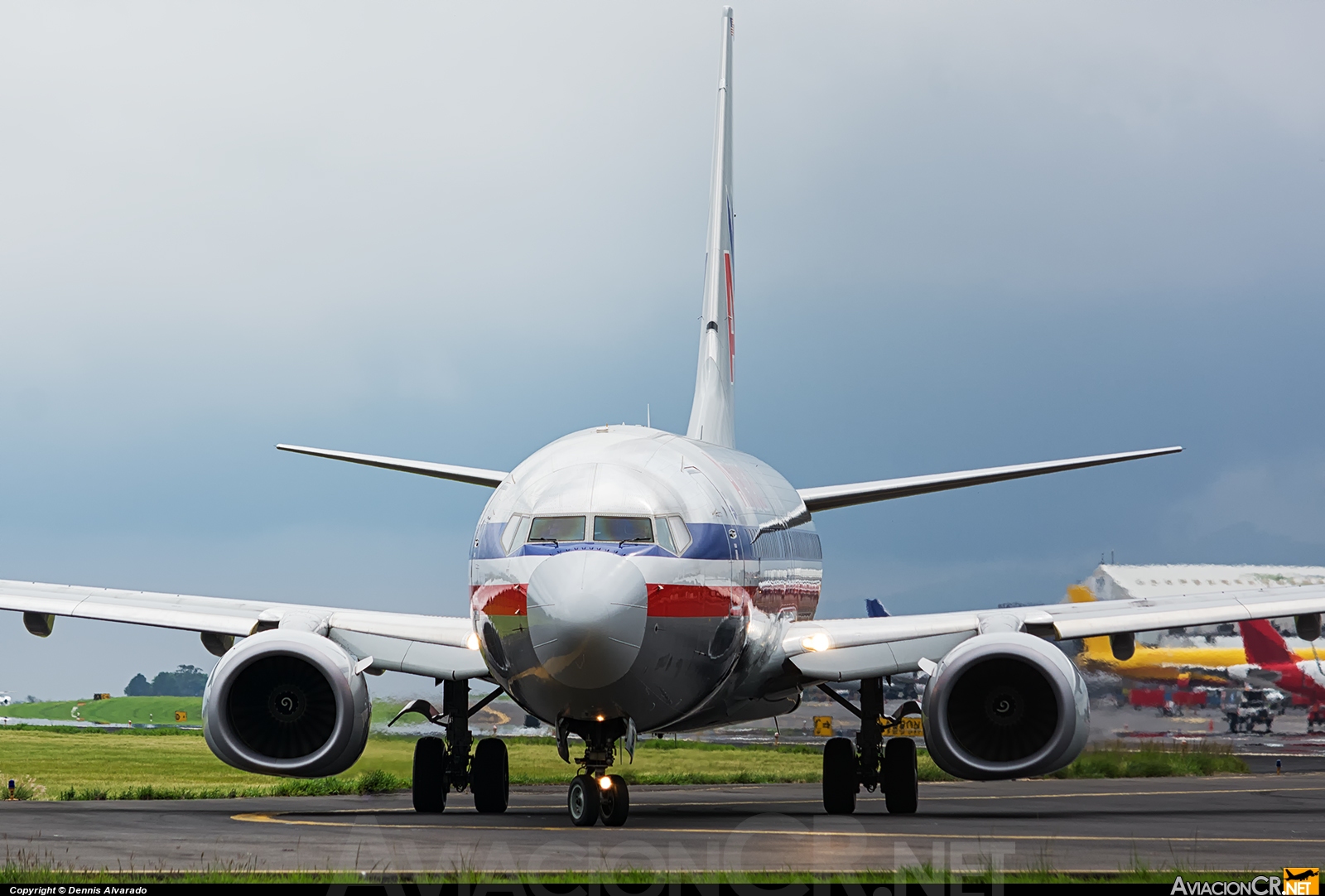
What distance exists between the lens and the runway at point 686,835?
41.2 ft

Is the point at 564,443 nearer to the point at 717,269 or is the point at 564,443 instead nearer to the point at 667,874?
the point at 667,874

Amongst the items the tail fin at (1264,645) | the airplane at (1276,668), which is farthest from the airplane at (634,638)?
the airplane at (1276,668)

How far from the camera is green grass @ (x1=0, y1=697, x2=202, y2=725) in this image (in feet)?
146

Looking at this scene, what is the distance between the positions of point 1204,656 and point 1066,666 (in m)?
33.0

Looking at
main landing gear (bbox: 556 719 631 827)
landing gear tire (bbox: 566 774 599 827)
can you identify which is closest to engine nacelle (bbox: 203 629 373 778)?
main landing gear (bbox: 556 719 631 827)

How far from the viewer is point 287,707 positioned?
1811 cm

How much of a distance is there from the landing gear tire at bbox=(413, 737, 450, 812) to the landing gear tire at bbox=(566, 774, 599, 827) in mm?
3951

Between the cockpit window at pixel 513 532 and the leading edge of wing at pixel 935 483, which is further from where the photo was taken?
the leading edge of wing at pixel 935 483

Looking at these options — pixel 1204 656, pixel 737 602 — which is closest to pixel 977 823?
pixel 737 602

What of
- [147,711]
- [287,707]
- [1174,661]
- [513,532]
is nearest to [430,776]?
[287,707]

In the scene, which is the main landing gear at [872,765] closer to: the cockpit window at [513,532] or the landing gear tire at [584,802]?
the landing gear tire at [584,802]

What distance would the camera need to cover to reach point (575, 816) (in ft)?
54.2

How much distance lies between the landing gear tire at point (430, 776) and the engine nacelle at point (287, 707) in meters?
2.06

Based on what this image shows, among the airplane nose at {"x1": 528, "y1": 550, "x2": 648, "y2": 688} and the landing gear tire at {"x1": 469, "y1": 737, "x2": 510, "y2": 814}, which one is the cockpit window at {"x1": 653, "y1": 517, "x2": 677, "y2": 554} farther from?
the landing gear tire at {"x1": 469, "y1": 737, "x2": 510, "y2": 814}
